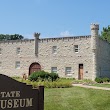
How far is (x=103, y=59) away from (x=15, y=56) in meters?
13.8

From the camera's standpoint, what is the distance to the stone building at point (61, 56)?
3878 centimetres

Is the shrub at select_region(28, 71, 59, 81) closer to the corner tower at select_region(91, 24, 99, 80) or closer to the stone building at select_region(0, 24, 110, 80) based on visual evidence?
the corner tower at select_region(91, 24, 99, 80)

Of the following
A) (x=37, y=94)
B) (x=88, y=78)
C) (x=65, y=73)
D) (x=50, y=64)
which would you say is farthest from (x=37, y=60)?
(x=37, y=94)

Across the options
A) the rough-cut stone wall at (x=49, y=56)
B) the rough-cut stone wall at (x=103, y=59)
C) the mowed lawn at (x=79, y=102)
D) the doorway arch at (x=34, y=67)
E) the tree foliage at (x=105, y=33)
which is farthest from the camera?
the tree foliage at (x=105, y=33)

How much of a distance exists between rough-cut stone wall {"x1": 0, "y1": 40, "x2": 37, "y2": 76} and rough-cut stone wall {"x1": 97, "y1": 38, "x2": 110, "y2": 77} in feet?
32.3

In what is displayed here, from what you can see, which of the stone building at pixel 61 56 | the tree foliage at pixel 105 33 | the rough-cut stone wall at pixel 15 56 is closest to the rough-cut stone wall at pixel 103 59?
the stone building at pixel 61 56

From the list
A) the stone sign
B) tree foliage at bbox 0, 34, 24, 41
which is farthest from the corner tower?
tree foliage at bbox 0, 34, 24, 41

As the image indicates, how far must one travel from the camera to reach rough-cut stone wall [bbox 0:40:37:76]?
44000 mm

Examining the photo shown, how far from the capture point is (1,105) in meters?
6.54

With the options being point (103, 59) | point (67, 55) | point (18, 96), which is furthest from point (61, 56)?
point (18, 96)

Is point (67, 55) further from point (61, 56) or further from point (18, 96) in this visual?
point (18, 96)

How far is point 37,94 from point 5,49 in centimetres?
4039

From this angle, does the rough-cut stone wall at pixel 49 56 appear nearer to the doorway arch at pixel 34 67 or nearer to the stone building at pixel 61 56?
the stone building at pixel 61 56

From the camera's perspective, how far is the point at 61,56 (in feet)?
135
